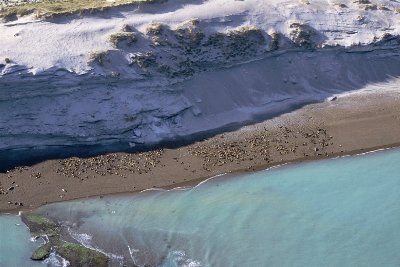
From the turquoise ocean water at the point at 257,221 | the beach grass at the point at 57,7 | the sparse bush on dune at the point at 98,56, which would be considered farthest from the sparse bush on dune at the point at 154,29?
the turquoise ocean water at the point at 257,221

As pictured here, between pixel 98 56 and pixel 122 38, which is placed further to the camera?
pixel 122 38

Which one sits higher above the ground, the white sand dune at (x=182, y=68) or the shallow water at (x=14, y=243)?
the white sand dune at (x=182, y=68)

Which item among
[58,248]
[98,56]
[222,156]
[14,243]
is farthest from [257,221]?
[98,56]

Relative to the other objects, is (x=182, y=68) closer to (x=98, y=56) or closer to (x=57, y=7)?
(x=98, y=56)

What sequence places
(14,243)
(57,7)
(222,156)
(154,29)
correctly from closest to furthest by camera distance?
(14,243)
(222,156)
(154,29)
(57,7)

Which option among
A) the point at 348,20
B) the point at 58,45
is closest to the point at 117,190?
the point at 58,45

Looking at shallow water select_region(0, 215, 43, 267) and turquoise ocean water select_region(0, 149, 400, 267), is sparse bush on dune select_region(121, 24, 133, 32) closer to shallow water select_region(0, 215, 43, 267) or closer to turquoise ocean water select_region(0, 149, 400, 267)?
turquoise ocean water select_region(0, 149, 400, 267)

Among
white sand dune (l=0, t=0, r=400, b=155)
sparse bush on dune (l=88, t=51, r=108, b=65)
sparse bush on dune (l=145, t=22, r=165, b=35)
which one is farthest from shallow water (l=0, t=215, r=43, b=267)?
sparse bush on dune (l=145, t=22, r=165, b=35)

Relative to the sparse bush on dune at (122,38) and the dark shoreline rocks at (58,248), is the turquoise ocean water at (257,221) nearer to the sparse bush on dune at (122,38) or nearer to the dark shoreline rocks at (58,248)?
the dark shoreline rocks at (58,248)
